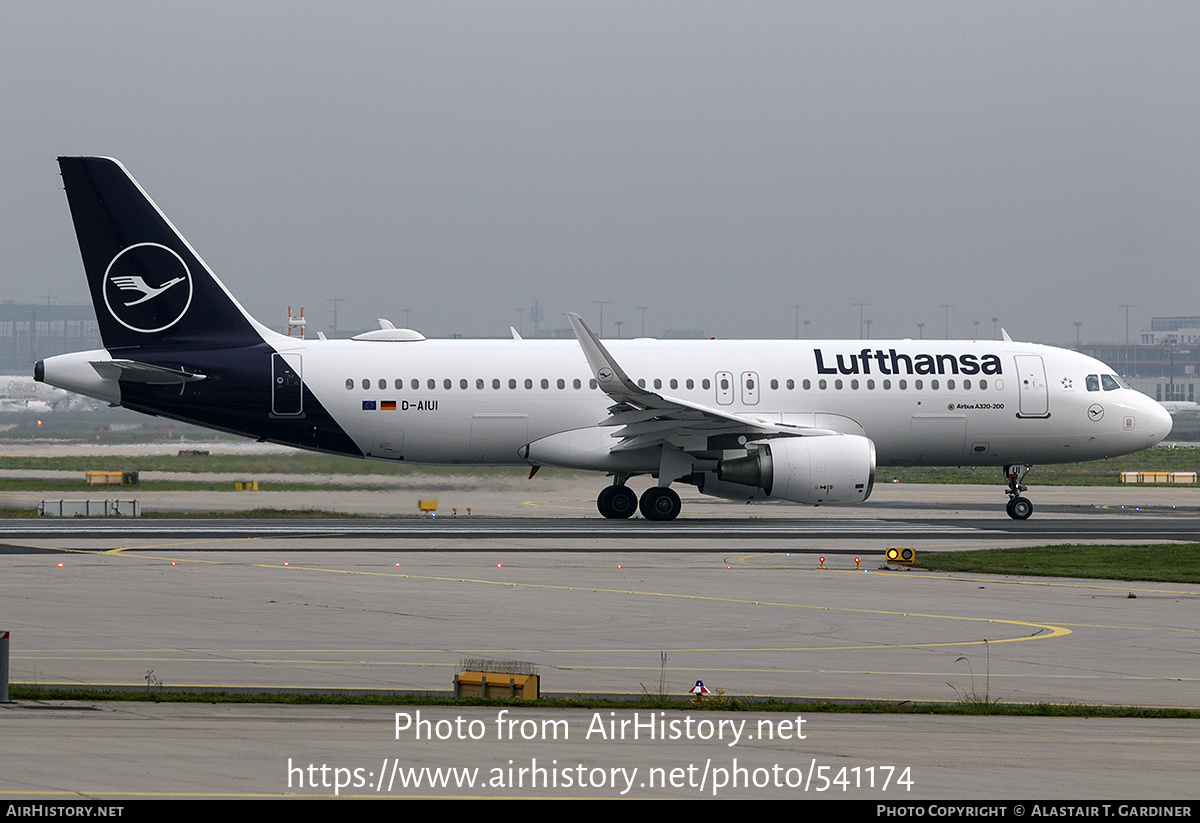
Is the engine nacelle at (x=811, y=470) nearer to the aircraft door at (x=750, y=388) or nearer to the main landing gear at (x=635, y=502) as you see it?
the main landing gear at (x=635, y=502)

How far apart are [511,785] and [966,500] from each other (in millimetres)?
38593

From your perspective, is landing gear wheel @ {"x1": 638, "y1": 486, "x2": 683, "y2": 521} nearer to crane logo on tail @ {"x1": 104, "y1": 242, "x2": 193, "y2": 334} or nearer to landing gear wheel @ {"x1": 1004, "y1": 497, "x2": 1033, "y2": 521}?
landing gear wheel @ {"x1": 1004, "y1": 497, "x2": 1033, "y2": 521}

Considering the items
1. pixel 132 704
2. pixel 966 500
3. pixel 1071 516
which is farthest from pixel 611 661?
pixel 966 500

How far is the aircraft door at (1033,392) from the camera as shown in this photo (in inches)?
1485

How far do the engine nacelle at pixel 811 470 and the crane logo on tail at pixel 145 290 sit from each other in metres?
14.5

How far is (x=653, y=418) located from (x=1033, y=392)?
35.0 ft

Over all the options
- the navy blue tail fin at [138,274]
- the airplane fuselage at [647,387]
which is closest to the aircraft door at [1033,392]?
the airplane fuselage at [647,387]

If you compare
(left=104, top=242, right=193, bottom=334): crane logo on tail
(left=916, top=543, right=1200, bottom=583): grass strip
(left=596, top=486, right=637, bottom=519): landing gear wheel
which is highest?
(left=104, top=242, right=193, bottom=334): crane logo on tail

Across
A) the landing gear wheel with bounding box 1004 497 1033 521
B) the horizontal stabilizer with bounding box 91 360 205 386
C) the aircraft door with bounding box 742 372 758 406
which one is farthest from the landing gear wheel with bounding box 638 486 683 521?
the horizontal stabilizer with bounding box 91 360 205 386

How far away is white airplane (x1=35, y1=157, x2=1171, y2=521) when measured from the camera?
3484 cm

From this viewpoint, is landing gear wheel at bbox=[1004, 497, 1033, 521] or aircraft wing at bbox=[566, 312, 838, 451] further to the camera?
landing gear wheel at bbox=[1004, 497, 1033, 521]

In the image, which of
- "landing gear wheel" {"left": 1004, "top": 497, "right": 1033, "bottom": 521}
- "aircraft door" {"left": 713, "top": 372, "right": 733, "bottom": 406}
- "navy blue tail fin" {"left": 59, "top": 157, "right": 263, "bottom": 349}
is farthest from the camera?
"landing gear wheel" {"left": 1004, "top": 497, "right": 1033, "bottom": 521}

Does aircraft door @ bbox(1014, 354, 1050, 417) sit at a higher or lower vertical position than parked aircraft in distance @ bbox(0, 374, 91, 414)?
lower

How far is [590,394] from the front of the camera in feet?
120
